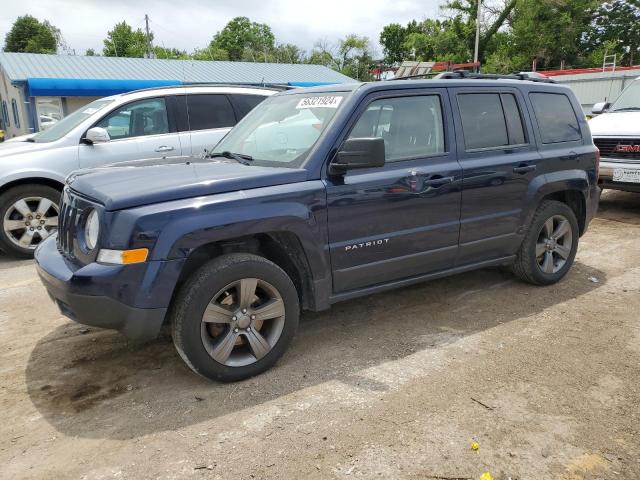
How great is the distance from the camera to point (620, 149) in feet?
25.2

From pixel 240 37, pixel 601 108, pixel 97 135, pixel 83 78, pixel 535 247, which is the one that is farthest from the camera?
pixel 240 37

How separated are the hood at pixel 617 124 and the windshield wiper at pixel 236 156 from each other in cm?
612

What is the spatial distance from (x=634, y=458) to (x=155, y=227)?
2.73 meters

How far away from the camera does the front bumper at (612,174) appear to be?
7.49 metres

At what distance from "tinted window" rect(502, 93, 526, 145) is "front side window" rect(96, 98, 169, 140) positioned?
13.8 feet

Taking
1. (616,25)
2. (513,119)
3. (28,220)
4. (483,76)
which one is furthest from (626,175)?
(616,25)

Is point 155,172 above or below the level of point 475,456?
above

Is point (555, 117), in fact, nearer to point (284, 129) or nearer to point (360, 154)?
point (360, 154)

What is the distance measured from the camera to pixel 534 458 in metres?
2.60

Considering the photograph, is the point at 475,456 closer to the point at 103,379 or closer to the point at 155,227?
the point at 155,227

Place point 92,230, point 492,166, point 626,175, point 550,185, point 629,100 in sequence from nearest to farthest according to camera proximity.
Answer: point 92,230, point 492,166, point 550,185, point 626,175, point 629,100

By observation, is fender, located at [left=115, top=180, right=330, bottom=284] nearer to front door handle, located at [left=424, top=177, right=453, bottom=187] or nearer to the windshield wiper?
the windshield wiper

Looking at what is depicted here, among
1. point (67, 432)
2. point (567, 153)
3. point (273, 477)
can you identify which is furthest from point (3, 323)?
point (567, 153)

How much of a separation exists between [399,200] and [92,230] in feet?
6.71
